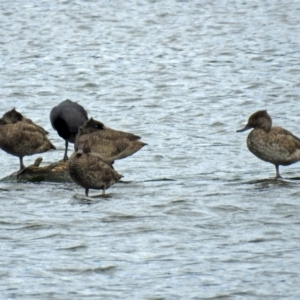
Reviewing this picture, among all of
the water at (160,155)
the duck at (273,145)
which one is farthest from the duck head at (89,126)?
the duck at (273,145)

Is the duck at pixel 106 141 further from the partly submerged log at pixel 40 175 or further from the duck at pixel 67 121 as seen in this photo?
the duck at pixel 67 121

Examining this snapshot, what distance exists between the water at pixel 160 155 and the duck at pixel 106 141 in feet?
1.44

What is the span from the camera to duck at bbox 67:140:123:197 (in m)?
12.5

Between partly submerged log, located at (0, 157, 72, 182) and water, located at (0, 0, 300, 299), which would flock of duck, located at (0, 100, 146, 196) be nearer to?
partly submerged log, located at (0, 157, 72, 182)

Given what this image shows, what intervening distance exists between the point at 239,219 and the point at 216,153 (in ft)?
15.7

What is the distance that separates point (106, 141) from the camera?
46.0 feet

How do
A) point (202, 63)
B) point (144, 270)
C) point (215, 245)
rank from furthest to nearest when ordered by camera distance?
1. point (202, 63)
2. point (215, 245)
3. point (144, 270)

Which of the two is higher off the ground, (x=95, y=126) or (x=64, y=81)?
(x=95, y=126)

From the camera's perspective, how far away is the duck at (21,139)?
1397 cm

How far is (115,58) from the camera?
89.0 feet

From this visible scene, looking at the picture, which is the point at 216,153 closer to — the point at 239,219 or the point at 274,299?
the point at 239,219

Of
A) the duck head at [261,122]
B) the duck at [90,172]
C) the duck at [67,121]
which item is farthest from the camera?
the duck at [67,121]

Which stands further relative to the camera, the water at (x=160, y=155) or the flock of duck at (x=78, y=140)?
the flock of duck at (x=78, y=140)

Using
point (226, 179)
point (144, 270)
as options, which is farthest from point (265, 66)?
point (144, 270)
